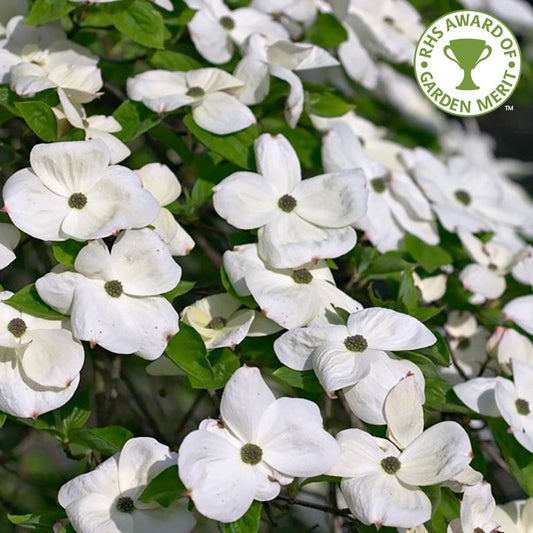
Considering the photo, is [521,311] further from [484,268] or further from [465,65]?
[465,65]

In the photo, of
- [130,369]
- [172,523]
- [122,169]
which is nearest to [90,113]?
[122,169]

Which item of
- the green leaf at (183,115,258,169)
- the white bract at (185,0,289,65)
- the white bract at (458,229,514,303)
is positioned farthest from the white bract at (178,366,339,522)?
the white bract at (185,0,289,65)

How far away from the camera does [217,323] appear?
1009 mm

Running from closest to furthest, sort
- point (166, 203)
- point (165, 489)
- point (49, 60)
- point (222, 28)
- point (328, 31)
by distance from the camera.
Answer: point (165, 489), point (166, 203), point (49, 60), point (222, 28), point (328, 31)

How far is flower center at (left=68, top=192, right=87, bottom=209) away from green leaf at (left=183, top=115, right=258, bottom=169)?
189 millimetres

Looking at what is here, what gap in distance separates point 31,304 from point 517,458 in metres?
0.53

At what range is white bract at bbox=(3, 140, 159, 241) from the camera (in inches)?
36.8

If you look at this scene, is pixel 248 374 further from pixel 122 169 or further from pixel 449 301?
pixel 449 301

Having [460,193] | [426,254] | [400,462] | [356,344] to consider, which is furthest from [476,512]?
[460,193]

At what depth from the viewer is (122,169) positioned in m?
0.98

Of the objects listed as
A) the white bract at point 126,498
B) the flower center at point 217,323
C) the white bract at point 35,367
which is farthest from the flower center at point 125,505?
the flower center at point 217,323

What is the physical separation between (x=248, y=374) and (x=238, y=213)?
0.79 feet

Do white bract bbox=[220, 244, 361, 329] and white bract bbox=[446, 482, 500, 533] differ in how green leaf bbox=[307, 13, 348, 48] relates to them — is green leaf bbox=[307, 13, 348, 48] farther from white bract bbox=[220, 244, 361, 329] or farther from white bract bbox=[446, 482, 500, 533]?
white bract bbox=[446, 482, 500, 533]

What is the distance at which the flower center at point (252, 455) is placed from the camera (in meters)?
0.85
